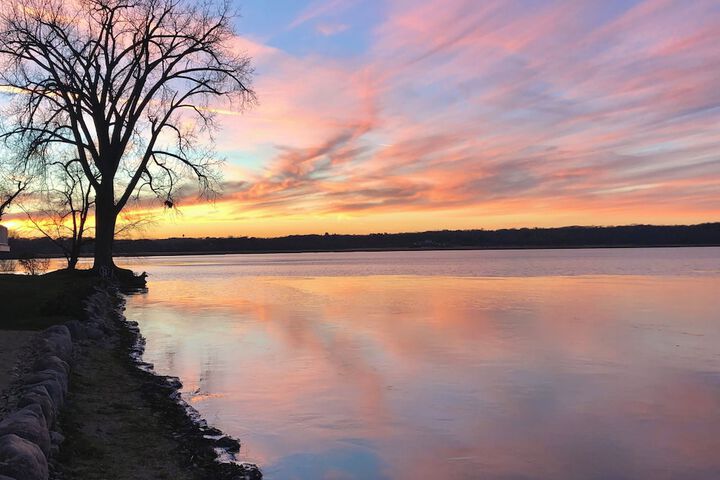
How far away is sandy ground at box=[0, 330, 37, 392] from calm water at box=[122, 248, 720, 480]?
282 centimetres

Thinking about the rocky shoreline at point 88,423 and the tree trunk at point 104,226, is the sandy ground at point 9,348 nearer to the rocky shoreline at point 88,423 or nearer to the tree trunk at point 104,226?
the rocky shoreline at point 88,423

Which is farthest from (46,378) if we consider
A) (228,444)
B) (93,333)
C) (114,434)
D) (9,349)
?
(93,333)

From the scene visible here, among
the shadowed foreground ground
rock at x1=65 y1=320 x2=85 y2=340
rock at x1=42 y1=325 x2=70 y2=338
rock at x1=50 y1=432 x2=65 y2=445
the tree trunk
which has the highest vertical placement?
the tree trunk

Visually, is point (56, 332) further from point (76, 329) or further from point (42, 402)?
point (42, 402)

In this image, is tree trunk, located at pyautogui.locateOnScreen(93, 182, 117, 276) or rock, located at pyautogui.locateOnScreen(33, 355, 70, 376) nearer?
rock, located at pyautogui.locateOnScreen(33, 355, 70, 376)

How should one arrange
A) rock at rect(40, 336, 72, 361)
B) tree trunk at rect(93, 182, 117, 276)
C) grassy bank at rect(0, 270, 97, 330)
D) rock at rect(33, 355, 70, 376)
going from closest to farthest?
rock at rect(33, 355, 70, 376)
rock at rect(40, 336, 72, 361)
grassy bank at rect(0, 270, 97, 330)
tree trunk at rect(93, 182, 117, 276)

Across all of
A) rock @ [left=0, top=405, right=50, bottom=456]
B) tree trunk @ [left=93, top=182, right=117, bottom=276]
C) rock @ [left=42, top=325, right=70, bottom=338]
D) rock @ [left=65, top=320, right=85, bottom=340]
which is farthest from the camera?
tree trunk @ [left=93, top=182, right=117, bottom=276]

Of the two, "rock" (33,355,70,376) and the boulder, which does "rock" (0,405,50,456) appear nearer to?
the boulder

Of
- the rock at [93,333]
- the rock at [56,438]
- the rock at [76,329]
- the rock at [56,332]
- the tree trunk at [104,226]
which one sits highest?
the tree trunk at [104,226]

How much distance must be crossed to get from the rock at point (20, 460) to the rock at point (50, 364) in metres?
4.03

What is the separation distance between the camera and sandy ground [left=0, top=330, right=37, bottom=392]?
29.1 ft

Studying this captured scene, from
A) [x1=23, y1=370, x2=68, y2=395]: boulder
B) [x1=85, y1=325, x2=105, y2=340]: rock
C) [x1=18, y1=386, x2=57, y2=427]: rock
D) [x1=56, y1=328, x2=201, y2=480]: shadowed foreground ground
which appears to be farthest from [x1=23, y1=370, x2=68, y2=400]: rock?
[x1=85, y1=325, x2=105, y2=340]: rock

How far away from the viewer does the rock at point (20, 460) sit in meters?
5.02

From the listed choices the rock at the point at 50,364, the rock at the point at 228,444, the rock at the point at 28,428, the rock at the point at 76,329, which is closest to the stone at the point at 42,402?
the rock at the point at 28,428
